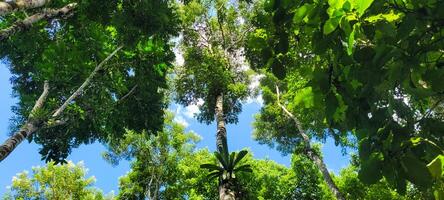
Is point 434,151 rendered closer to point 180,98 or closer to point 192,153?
point 180,98

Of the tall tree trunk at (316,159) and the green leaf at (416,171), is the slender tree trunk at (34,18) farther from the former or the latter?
the tall tree trunk at (316,159)

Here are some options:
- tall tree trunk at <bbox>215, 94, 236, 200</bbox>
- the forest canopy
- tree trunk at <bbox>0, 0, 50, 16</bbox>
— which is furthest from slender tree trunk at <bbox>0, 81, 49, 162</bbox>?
tall tree trunk at <bbox>215, 94, 236, 200</bbox>

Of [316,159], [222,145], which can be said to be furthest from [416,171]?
[316,159]

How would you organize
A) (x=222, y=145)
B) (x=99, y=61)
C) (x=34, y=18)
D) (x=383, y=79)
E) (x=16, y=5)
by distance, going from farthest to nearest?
→ (x=99, y=61), (x=222, y=145), (x=34, y=18), (x=16, y=5), (x=383, y=79)

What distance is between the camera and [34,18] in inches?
430

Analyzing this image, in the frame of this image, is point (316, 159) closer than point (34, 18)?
No

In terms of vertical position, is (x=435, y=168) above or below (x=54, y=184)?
below

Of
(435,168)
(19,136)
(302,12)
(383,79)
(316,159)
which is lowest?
(435,168)

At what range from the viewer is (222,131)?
44.3 ft

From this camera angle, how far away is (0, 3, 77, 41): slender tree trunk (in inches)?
379

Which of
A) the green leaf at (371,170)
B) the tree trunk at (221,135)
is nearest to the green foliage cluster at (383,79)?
the green leaf at (371,170)

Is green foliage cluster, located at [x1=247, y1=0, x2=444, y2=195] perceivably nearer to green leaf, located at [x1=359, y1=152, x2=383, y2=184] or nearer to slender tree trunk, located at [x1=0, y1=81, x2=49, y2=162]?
green leaf, located at [x1=359, y1=152, x2=383, y2=184]

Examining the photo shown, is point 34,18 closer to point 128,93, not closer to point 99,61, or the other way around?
point 99,61

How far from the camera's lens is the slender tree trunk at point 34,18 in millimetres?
9621
